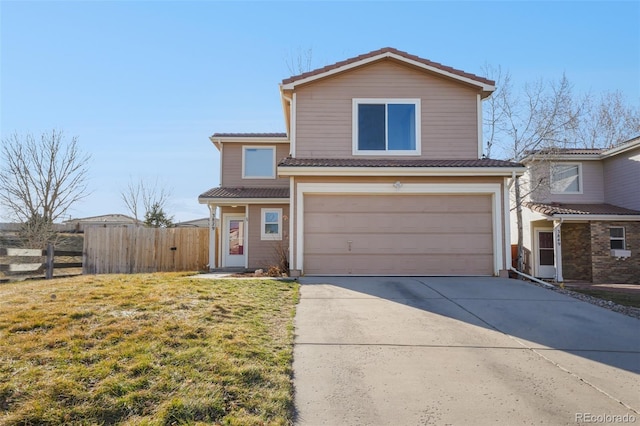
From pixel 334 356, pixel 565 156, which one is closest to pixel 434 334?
pixel 334 356

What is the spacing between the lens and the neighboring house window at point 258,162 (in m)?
16.0

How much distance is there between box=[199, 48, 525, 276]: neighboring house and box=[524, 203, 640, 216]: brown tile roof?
248 inches

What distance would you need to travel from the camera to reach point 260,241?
15.1 m

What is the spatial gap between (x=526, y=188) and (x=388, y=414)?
18.0m

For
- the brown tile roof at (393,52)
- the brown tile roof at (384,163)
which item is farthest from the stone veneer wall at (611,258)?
the brown tile roof at (393,52)

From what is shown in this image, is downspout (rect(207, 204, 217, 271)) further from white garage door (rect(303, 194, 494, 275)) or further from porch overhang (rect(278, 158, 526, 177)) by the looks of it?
white garage door (rect(303, 194, 494, 275))

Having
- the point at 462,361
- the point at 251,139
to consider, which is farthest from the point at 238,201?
the point at 462,361

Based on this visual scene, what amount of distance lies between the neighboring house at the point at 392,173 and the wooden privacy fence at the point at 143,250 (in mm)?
6536

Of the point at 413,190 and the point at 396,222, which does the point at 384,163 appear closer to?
the point at 413,190

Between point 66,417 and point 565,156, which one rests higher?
point 565,156

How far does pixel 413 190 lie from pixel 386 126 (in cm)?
219

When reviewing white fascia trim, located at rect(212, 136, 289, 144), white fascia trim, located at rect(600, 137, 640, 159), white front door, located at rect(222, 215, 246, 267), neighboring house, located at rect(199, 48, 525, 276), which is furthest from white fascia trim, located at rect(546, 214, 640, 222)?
white front door, located at rect(222, 215, 246, 267)

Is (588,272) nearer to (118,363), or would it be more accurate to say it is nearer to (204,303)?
(204,303)

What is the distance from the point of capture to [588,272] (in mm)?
16438
